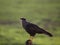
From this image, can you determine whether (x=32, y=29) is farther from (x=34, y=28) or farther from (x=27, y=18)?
(x=27, y=18)

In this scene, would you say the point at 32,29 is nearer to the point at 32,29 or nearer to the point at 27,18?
the point at 32,29

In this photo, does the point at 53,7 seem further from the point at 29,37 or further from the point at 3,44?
the point at 3,44

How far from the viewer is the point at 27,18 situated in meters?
1.82

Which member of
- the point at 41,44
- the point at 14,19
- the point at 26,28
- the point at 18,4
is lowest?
the point at 41,44

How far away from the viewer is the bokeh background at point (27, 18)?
5.81 feet

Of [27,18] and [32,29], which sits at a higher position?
[27,18]

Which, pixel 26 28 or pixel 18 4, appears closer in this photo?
pixel 26 28

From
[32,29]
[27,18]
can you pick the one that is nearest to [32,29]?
[32,29]

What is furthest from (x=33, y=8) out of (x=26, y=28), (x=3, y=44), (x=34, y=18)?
(x=3, y=44)

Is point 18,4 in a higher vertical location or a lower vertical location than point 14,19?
higher

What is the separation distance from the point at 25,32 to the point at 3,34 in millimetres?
181

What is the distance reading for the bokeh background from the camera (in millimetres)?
1770

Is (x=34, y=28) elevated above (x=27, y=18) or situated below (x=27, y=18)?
below

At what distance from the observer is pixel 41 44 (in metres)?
1.75
